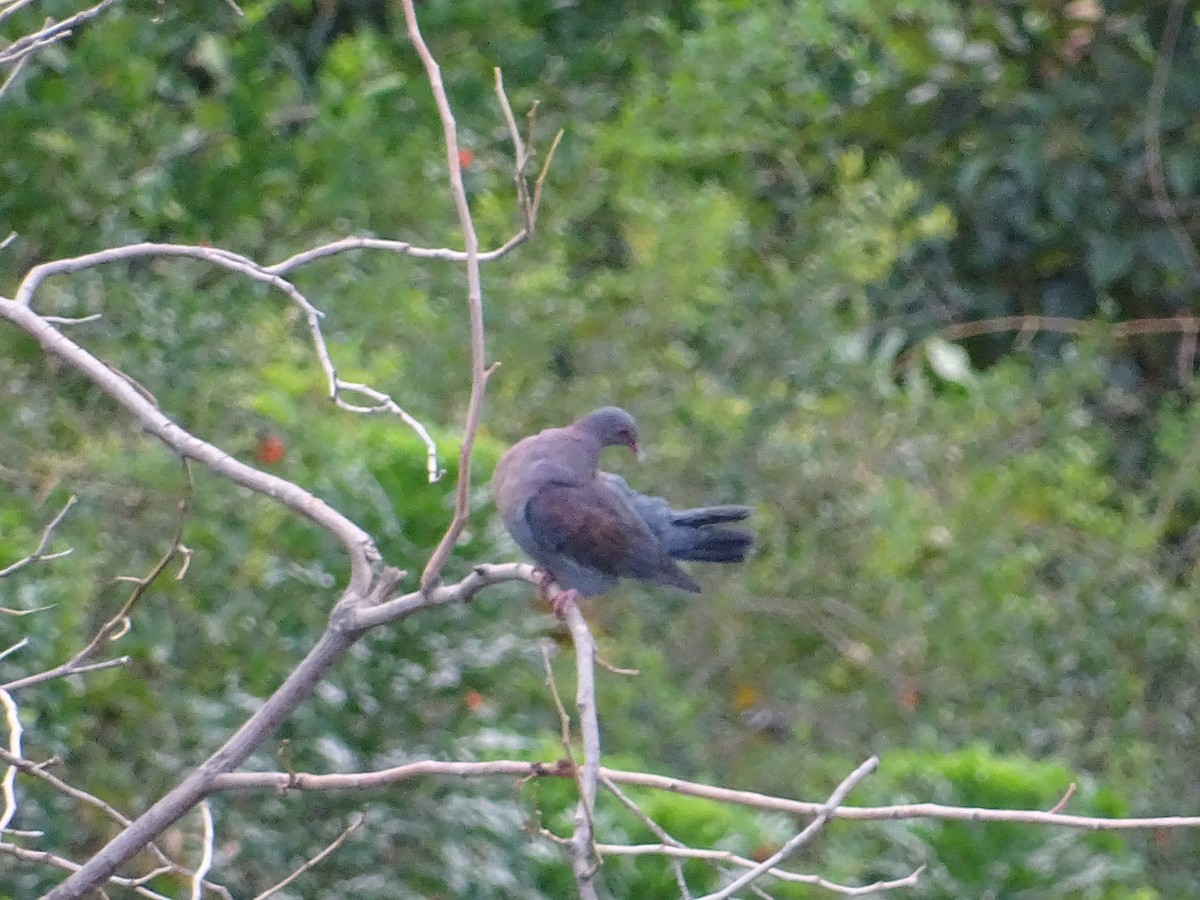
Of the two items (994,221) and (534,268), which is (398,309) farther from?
(994,221)

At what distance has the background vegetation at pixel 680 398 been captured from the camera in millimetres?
3170

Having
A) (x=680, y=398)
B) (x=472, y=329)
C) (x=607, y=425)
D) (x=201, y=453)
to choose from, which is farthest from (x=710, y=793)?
(x=680, y=398)

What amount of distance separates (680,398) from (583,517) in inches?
62.3

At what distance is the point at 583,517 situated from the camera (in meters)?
2.86

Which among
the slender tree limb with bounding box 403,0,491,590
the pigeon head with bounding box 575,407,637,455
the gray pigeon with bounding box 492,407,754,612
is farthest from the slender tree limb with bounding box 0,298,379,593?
the pigeon head with bounding box 575,407,637,455

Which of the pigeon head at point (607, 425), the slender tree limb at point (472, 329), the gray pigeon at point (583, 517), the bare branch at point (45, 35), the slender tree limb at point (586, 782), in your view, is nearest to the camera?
the slender tree limb at point (586, 782)

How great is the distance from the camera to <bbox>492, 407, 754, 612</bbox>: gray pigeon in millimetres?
2844

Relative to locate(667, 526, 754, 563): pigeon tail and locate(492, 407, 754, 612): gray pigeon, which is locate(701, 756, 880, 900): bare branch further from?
locate(667, 526, 754, 563): pigeon tail

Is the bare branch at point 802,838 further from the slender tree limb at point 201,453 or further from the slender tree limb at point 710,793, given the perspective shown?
the slender tree limb at point 201,453

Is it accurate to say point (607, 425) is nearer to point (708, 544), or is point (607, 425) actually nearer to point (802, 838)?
point (708, 544)

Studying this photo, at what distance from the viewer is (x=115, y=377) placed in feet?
5.99

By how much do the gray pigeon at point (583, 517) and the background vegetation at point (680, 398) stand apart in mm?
330

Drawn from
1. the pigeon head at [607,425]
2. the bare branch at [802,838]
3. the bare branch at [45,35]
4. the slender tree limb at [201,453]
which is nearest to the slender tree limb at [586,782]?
the bare branch at [802,838]

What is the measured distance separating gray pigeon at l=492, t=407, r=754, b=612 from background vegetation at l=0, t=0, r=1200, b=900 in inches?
13.0
